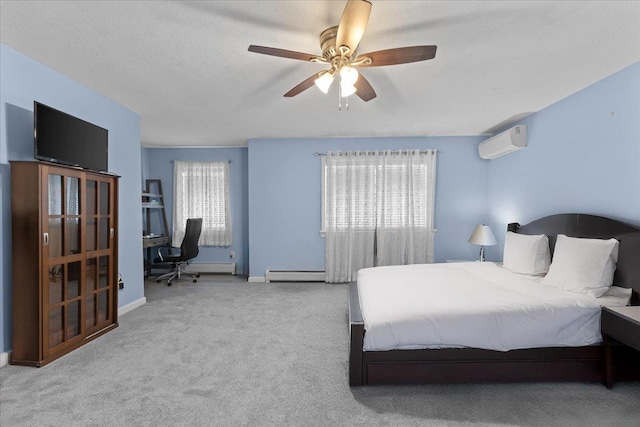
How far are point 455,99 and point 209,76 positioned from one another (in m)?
2.59

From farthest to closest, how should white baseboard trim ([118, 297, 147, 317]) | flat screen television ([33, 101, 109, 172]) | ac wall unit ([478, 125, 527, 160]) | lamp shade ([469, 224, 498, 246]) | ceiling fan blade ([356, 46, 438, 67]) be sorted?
lamp shade ([469, 224, 498, 246]) < ac wall unit ([478, 125, 527, 160]) < white baseboard trim ([118, 297, 147, 317]) < flat screen television ([33, 101, 109, 172]) < ceiling fan blade ([356, 46, 438, 67])

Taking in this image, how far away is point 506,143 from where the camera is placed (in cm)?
411

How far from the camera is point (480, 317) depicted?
2.12 metres

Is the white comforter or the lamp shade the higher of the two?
the lamp shade

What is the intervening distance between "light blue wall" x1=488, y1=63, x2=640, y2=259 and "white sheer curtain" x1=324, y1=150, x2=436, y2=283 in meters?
1.29

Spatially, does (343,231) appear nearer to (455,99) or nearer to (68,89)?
(455,99)

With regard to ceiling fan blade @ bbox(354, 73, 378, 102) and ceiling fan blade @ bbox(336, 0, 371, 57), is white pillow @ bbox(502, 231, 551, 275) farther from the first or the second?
ceiling fan blade @ bbox(336, 0, 371, 57)

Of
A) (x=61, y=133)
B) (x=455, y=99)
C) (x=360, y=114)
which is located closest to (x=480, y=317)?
(x=455, y=99)

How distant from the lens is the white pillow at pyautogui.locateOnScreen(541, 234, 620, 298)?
96.0 inches

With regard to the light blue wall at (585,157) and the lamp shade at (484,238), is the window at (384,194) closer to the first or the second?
the lamp shade at (484,238)

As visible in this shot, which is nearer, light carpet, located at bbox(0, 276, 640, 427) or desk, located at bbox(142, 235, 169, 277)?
light carpet, located at bbox(0, 276, 640, 427)

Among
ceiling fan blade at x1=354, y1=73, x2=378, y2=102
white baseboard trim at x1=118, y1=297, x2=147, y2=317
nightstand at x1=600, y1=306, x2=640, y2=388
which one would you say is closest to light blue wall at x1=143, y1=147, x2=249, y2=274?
white baseboard trim at x1=118, y1=297, x2=147, y2=317

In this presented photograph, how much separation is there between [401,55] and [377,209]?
11.3 feet

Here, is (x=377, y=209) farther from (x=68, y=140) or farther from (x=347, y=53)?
(x=68, y=140)
